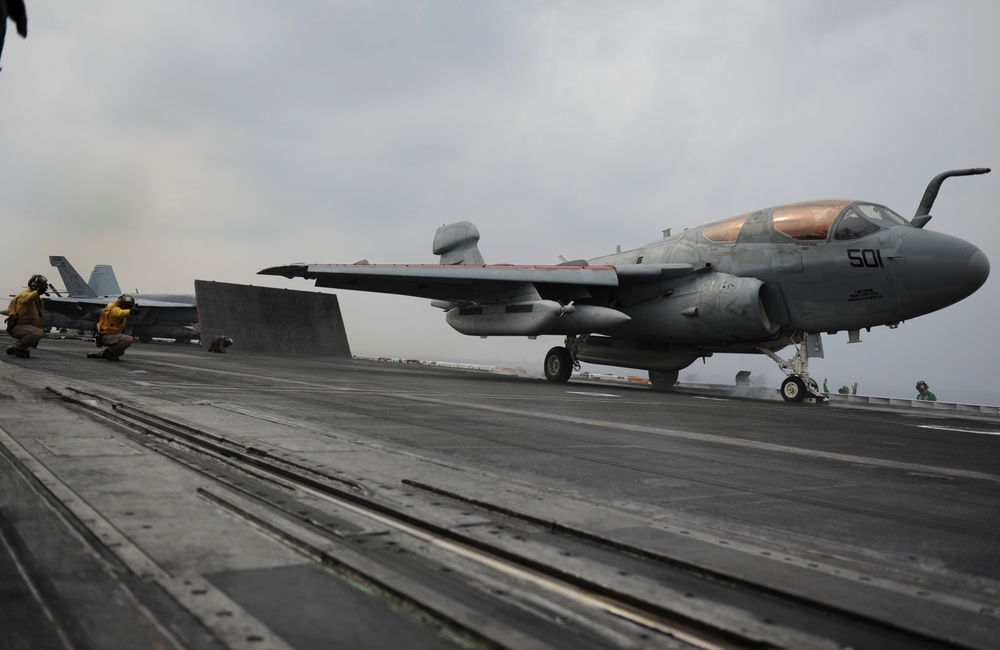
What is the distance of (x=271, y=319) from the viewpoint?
2948 cm

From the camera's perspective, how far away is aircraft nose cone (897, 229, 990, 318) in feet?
43.1

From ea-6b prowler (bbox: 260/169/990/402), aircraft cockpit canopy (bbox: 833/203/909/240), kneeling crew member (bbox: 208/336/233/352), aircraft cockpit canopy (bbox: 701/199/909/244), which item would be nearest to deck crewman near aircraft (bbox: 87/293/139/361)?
ea-6b prowler (bbox: 260/169/990/402)

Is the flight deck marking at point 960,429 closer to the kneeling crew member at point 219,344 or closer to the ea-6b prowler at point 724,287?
the ea-6b prowler at point 724,287

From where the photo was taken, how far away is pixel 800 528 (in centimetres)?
346

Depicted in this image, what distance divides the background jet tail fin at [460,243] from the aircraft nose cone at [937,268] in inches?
555

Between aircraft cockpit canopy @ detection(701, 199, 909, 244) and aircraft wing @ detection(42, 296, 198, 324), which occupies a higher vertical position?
aircraft cockpit canopy @ detection(701, 199, 909, 244)

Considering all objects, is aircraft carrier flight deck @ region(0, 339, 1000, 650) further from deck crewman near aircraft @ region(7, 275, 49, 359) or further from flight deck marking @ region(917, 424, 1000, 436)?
deck crewman near aircraft @ region(7, 275, 49, 359)

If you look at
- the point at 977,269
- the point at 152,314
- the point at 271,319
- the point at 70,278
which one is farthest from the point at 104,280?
the point at 977,269

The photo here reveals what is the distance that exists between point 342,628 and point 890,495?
3897 mm

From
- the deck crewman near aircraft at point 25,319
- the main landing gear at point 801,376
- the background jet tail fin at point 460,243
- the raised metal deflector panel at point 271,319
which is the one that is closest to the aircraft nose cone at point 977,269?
the main landing gear at point 801,376

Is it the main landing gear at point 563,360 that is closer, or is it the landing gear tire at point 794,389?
the landing gear tire at point 794,389

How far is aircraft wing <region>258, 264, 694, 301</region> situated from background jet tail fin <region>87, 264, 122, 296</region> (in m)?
40.8

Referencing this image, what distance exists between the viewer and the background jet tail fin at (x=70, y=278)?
47.6m

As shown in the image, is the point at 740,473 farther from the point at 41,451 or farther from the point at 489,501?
the point at 41,451
